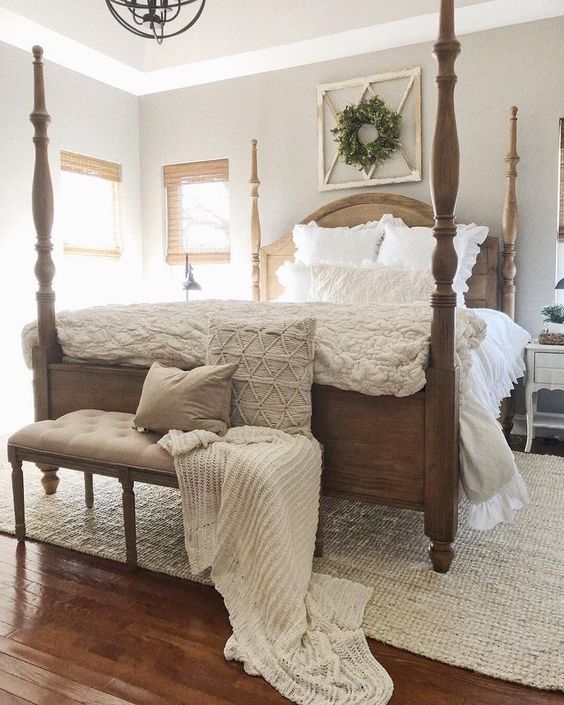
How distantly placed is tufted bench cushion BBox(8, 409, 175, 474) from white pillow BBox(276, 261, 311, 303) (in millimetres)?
1823

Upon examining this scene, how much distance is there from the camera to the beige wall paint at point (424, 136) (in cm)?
402

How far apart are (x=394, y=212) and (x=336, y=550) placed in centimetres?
271

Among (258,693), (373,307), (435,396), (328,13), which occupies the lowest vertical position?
(258,693)

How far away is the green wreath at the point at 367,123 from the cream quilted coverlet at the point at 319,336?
2.02 metres

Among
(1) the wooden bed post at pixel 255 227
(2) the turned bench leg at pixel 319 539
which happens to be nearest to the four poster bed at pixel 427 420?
(2) the turned bench leg at pixel 319 539

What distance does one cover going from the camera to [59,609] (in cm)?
191

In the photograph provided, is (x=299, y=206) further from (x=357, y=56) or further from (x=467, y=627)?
(x=467, y=627)

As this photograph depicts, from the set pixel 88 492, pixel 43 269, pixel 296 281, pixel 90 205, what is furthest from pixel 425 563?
pixel 90 205

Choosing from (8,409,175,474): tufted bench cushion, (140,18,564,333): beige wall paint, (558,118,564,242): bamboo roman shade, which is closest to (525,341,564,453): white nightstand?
(140,18,564,333): beige wall paint

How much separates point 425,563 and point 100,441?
3.98 ft

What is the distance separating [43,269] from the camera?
2895mm

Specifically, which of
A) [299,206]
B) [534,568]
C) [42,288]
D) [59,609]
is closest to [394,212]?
[299,206]

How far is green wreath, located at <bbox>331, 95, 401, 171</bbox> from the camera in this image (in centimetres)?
439

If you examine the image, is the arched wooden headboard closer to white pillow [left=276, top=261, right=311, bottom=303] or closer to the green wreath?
the green wreath
